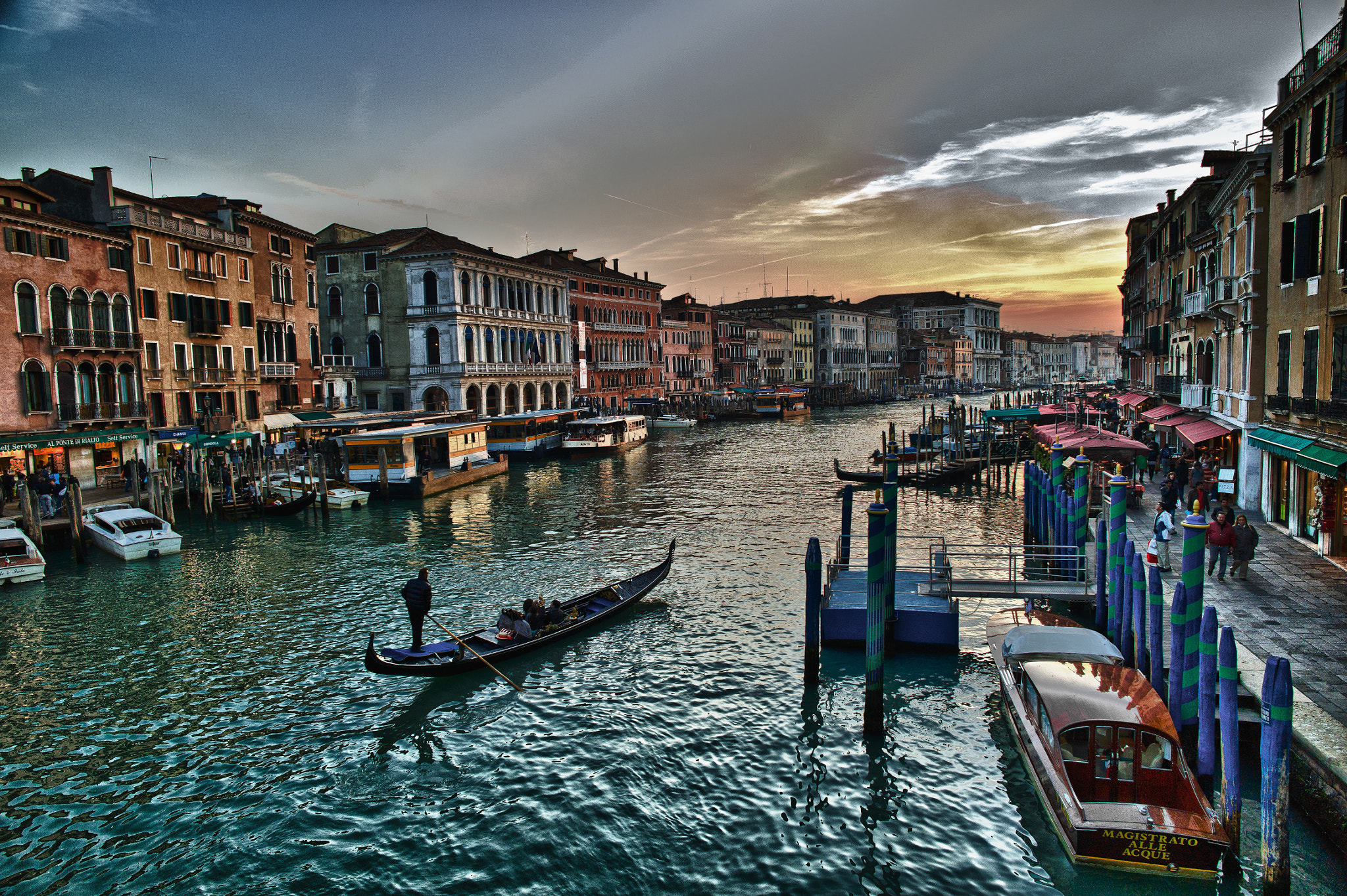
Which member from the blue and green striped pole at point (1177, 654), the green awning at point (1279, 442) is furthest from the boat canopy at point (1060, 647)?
the green awning at point (1279, 442)

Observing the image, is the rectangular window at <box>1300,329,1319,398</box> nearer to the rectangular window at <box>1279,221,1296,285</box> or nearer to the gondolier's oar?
the rectangular window at <box>1279,221,1296,285</box>

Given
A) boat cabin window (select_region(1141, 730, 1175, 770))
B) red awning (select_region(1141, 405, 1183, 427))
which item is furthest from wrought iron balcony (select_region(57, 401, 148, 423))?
red awning (select_region(1141, 405, 1183, 427))

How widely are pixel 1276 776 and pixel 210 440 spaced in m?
32.6

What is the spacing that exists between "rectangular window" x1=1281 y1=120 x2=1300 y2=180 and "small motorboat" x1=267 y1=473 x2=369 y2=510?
91.8ft

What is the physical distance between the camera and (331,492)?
27875mm

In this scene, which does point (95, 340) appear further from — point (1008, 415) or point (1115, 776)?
point (1008, 415)

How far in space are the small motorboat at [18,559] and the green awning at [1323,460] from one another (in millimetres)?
26721

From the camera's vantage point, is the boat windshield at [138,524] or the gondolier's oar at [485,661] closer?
the gondolier's oar at [485,661]

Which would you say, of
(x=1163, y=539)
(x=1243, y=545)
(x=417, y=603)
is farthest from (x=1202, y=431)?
(x=417, y=603)

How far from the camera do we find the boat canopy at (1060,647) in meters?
9.68

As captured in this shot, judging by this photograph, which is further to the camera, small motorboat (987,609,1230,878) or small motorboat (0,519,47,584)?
small motorboat (0,519,47,584)

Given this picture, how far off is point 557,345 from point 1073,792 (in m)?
52.0

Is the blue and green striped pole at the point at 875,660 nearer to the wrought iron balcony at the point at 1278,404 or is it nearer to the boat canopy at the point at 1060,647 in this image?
the boat canopy at the point at 1060,647

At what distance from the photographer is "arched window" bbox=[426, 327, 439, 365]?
46.3 meters
